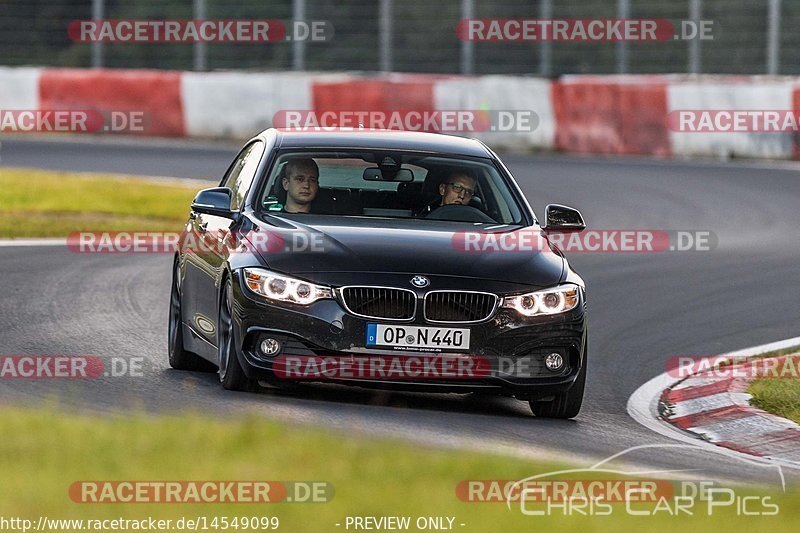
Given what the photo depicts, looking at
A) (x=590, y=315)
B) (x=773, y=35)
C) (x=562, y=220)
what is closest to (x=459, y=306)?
(x=562, y=220)

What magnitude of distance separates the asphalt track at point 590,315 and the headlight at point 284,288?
1.72 ft

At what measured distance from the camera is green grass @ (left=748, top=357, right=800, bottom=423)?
31.3ft

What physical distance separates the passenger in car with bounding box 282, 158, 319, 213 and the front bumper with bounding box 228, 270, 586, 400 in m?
1.00

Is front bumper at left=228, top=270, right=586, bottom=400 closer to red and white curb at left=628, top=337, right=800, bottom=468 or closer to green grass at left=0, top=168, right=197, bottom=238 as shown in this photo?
red and white curb at left=628, top=337, right=800, bottom=468

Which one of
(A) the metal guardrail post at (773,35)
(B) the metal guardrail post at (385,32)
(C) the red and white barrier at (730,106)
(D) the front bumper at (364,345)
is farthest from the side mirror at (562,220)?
(B) the metal guardrail post at (385,32)

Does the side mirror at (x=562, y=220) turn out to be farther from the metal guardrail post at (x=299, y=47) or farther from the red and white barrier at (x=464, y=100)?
the metal guardrail post at (x=299, y=47)

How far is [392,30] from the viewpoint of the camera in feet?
106

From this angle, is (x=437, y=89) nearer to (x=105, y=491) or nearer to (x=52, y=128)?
(x=52, y=128)

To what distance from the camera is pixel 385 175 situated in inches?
390

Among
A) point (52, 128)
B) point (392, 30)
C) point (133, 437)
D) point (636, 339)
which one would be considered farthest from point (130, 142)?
point (133, 437)

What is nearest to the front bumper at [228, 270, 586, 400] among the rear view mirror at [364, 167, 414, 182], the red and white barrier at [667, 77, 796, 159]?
the rear view mirror at [364, 167, 414, 182]

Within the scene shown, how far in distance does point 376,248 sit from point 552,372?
109 cm

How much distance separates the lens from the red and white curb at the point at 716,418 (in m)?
8.75

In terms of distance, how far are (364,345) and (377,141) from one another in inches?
78.1
